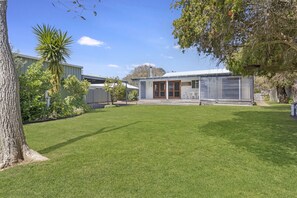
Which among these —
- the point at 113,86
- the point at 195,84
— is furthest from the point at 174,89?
the point at 113,86

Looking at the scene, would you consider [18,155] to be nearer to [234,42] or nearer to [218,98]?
[234,42]

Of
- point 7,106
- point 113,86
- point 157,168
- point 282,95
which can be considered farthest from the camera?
point 282,95

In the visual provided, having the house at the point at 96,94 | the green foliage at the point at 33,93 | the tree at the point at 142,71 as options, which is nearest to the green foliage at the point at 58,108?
the green foliage at the point at 33,93

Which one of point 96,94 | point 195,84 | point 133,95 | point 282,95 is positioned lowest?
point 282,95

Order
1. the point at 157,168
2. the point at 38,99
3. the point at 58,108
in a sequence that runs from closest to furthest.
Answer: the point at 157,168 → the point at 38,99 → the point at 58,108

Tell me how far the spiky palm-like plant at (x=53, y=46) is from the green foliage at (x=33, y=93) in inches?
88.4

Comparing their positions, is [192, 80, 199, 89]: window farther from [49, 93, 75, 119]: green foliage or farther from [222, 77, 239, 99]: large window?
[49, 93, 75, 119]: green foliage

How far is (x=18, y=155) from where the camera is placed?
4.73 m

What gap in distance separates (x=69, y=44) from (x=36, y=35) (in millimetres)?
2030

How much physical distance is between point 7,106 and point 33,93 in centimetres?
751

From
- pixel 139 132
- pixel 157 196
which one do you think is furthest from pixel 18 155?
pixel 139 132

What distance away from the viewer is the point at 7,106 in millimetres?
4551

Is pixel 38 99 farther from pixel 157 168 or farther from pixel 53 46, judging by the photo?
pixel 157 168

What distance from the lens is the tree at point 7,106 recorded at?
14.8 feet
